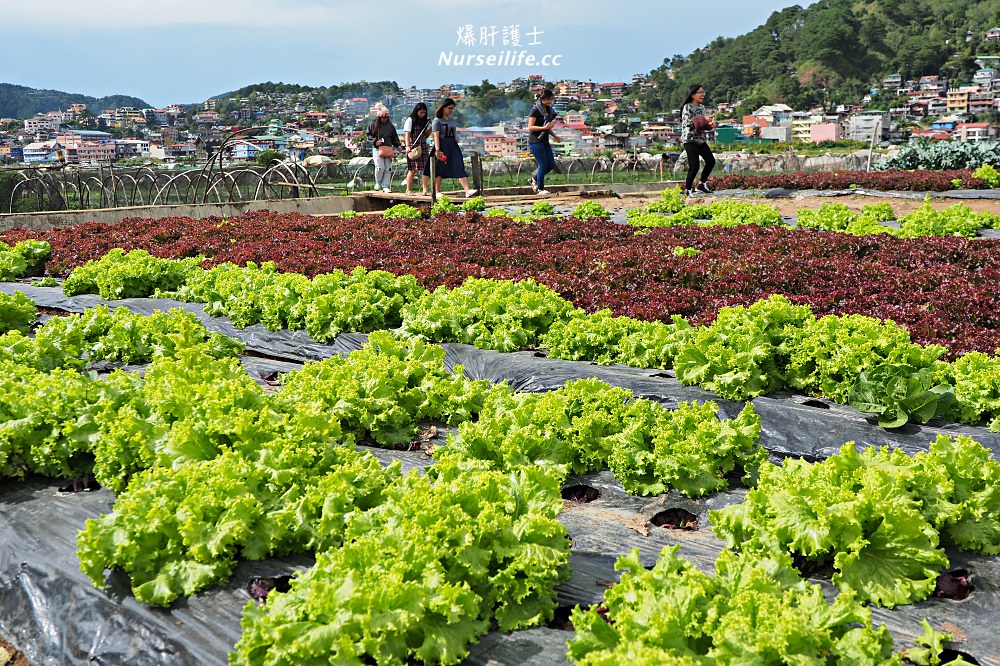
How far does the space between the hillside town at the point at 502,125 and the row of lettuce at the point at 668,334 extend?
11.0 metres

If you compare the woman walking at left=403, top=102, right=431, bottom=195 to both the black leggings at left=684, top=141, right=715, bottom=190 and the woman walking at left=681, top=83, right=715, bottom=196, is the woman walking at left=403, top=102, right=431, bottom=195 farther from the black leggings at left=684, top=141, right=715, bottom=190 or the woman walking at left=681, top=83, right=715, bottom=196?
the black leggings at left=684, top=141, right=715, bottom=190

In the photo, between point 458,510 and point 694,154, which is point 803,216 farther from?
point 458,510

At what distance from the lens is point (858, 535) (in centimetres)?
315

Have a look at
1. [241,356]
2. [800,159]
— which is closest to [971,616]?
[241,356]

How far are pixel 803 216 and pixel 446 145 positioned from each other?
759 cm

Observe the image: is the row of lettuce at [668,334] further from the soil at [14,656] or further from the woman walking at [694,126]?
the woman walking at [694,126]

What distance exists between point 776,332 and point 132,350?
4889mm

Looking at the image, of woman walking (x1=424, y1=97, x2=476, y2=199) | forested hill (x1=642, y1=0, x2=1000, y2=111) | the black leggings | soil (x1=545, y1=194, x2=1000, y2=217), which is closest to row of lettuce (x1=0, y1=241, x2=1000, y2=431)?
woman walking (x1=424, y1=97, x2=476, y2=199)

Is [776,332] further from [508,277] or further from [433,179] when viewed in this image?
[433,179]

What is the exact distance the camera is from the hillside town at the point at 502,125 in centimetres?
2808

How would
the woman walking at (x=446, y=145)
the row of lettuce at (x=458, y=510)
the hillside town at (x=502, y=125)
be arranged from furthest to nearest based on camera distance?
1. the hillside town at (x=502, y=125)
2. the woman walking at (x=446, y=145)
3. the row of lettuce at (x=458, y=510)

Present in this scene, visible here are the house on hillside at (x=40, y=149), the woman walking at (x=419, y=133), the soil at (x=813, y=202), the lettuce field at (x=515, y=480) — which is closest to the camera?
the lettuce field at (x=515, y=480)

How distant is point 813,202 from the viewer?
739 inches

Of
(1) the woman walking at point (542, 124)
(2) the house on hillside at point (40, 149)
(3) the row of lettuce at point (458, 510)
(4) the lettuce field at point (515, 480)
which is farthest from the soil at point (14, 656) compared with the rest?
(2) the house on hillside at point (40, 149)
